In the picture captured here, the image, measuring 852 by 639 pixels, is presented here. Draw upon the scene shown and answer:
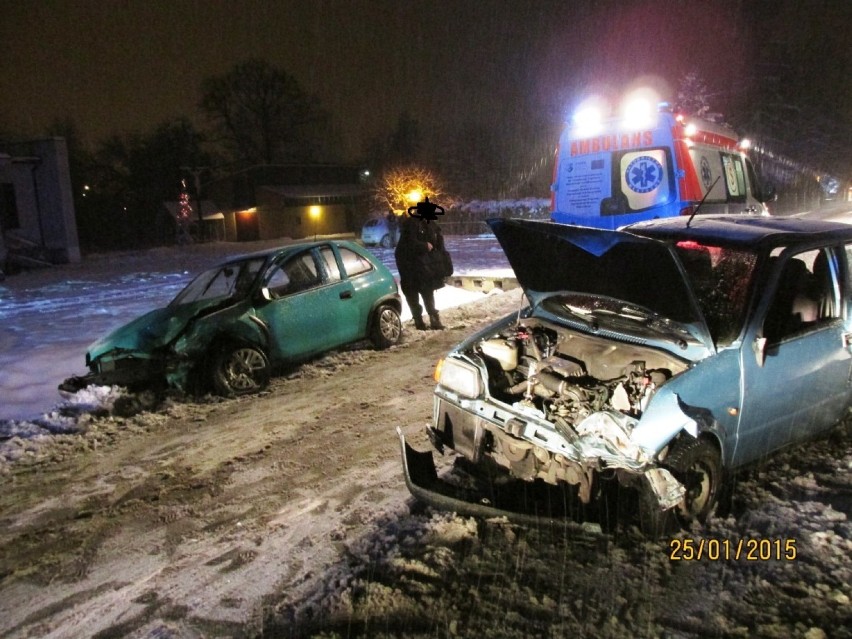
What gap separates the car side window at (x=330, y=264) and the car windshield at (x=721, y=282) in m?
4.28

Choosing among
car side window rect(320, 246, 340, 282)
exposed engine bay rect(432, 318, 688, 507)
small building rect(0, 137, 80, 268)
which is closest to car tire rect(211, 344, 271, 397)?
car side window rect(320, 246, 340, 282)

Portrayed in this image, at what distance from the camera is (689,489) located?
337 centimetres

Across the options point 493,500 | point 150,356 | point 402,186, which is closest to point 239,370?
point 150,356

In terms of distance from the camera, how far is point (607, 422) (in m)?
3.13

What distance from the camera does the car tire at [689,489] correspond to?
3.15 m

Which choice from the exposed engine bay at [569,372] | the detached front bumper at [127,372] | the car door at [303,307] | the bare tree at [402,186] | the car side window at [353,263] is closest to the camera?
the exposed engine bay at [569,372]

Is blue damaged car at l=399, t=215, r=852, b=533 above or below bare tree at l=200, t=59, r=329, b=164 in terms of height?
below

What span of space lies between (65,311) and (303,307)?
28.2ft

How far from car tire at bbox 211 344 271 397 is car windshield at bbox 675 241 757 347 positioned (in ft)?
14.1

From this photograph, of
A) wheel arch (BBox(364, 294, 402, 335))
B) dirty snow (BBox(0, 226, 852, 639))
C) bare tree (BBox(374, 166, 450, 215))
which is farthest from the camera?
bare tree (BBox(374, 166, 450, 215))

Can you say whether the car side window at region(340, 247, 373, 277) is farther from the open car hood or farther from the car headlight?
the car headlight

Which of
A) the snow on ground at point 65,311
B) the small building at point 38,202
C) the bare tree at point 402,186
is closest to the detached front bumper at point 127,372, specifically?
the snow on ground at point 65,311

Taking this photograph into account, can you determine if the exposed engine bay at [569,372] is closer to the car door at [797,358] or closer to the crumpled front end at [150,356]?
the car door at [797,358]

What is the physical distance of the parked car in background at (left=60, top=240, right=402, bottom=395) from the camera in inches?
240
